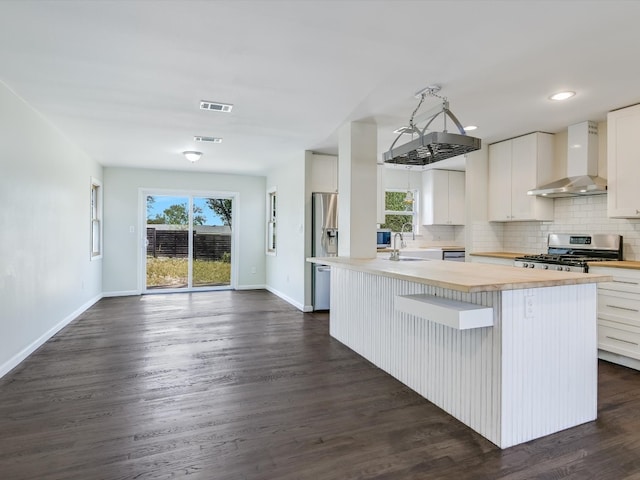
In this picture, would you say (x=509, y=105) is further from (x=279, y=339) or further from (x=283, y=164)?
(x=283, y=164)

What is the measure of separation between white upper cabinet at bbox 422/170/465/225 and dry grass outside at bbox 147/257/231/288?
4237 millimetres

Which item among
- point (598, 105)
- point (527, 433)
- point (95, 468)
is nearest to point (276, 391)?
point (95, 468)

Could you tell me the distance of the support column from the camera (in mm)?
4188

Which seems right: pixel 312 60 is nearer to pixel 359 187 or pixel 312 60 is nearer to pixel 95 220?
pixel 359 187

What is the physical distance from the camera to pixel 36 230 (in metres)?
3.85

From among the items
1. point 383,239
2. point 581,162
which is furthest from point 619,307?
point 383,239

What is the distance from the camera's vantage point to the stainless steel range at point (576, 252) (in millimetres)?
3873

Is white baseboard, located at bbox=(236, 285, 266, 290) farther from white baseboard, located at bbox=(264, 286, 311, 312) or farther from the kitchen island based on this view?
the kitchen island

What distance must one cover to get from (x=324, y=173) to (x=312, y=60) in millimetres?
3313

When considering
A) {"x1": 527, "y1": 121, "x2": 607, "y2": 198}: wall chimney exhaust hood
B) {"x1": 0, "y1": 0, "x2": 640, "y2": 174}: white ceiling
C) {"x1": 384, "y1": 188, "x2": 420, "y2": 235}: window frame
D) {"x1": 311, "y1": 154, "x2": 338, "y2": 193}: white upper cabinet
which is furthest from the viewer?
{"x1": 384, "y1": 188, "x2": 420, "y2": 235}: window frame

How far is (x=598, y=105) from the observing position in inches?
144

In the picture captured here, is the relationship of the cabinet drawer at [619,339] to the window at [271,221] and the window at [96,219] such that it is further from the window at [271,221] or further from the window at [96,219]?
the window at [96,219]

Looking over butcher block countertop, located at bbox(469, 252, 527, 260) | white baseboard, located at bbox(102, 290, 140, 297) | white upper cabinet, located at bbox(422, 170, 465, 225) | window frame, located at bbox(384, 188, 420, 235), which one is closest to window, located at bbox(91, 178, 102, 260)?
white baseboard, located at bbox(102, 290, 140, 297)

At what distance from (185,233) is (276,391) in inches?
211
